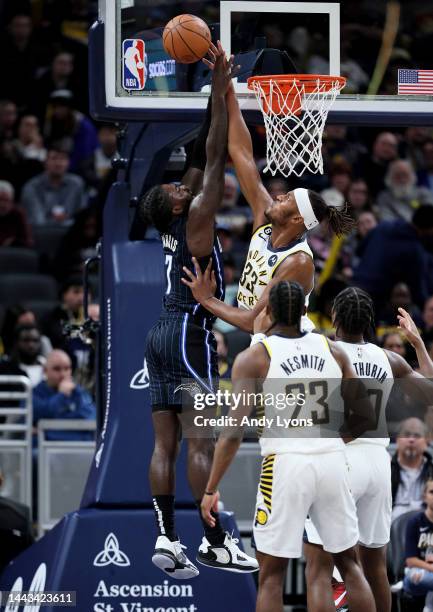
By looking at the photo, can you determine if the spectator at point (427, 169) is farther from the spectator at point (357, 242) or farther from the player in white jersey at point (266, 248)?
the player in white jersey at point (266, 248)

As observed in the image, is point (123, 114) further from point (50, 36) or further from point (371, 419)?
point (50, 36)

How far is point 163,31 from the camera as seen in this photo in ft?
27.8

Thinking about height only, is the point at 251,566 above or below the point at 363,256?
below

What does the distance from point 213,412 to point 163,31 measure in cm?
232

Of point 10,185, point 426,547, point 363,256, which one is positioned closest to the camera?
point 426,547

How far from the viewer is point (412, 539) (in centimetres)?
999

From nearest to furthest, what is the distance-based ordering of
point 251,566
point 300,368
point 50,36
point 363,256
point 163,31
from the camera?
point 300,368 → point 251,566 → point 163,31 → point 363,256 → point 50,36

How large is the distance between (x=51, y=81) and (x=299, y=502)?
9.98 meters

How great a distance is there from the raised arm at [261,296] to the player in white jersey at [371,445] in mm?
260

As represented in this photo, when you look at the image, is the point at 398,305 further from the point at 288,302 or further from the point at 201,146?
the point at 288,302

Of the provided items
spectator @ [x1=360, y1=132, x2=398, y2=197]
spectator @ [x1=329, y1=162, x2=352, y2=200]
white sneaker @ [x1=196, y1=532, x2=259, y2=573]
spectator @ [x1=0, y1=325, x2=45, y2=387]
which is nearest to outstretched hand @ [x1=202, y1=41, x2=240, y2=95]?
white sneaker @ [x1=196, y1=532, x2=259, y2=573]

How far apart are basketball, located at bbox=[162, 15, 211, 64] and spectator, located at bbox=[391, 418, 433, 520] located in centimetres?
381

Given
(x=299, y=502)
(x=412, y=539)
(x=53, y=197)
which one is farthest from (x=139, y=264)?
(x=53, y=197)

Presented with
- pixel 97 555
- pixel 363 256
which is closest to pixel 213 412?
pixel 97 555
